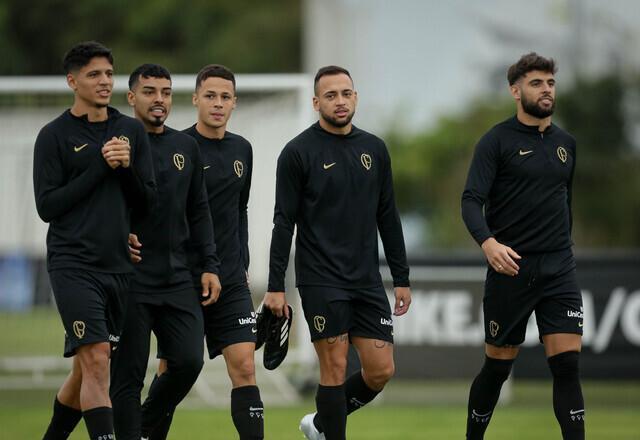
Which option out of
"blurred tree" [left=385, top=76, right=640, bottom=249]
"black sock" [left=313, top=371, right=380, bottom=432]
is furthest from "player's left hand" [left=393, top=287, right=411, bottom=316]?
"blurred tree" [left=385, top=76, right=640, bottom=249]

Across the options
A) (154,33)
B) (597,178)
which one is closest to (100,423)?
(597,178)

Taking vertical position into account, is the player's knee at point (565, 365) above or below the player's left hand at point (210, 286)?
below

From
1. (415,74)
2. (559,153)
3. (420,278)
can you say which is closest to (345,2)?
(415,74)

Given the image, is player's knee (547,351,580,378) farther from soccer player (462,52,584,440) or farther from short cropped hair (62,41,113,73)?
short cropped hair (62,41,113,73)

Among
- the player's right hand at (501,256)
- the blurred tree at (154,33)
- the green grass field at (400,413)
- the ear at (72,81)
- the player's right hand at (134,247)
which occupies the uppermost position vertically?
the blurred tree at (154,33)

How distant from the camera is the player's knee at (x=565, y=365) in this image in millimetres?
10000

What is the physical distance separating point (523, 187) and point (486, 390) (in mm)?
1398

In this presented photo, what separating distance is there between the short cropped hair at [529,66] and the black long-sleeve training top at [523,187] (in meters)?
0.35

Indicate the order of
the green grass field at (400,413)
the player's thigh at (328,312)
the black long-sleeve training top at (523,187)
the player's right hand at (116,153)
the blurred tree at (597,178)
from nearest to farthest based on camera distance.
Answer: the player's right hand at (116,153)
the player's thigh at (328,312)
the black long-sleeve training top at (523,187)
the green grass field at (400,413)
the blurred tree at (597,178)

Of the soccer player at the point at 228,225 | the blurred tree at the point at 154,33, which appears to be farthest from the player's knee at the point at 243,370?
the blurred tree at the point at 154,33

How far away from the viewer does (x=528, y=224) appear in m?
10.2

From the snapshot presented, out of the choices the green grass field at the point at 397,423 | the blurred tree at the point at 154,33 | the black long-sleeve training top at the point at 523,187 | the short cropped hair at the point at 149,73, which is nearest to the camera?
the short cropped hair at the point at 149,73

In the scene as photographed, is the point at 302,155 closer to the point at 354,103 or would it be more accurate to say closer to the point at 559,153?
the point at 354,103

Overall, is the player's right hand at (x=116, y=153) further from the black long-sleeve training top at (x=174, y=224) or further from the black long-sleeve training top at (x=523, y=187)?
the black long-sleeve training top at (x=523, y=187)
